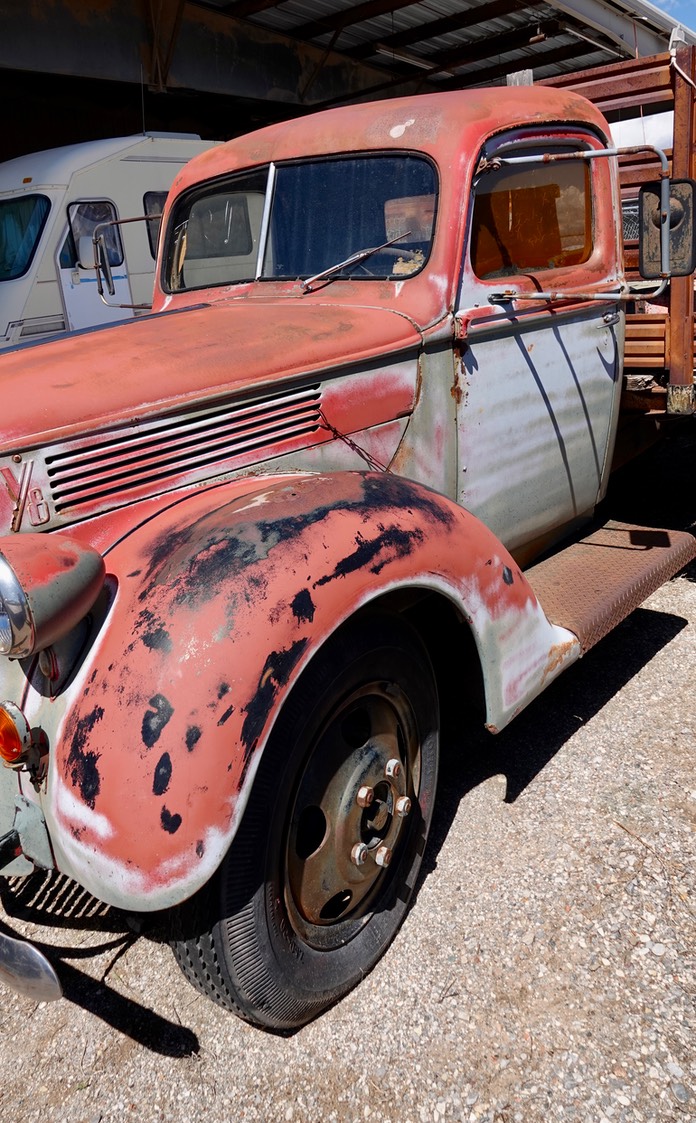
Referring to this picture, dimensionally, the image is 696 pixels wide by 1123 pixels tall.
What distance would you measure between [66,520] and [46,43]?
883 centimetres

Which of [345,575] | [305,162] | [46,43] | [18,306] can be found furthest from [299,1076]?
[46,43]

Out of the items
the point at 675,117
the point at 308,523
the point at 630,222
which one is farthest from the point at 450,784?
the point at 630,222

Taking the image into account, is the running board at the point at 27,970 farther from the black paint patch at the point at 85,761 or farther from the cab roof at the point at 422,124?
the cab roof at the point at 422,124

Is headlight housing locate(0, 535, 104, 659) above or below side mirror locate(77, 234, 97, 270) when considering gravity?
below

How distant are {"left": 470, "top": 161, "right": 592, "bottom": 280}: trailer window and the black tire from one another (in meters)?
1.42

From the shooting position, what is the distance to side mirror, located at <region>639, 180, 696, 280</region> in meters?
2.79

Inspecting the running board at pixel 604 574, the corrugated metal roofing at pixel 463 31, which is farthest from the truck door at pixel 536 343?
the corrugated metal roofing at pixel 463 31

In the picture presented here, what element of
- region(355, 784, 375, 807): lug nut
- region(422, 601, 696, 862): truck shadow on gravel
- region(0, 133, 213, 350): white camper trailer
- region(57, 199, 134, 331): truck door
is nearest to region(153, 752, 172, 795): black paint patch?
region(355, 784, 375, 807): lug nut

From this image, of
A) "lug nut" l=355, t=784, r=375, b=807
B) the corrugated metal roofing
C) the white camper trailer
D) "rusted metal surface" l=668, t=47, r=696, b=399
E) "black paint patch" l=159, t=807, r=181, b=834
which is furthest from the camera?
the corrugated metal roofing

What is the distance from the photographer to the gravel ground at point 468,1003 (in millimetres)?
1947

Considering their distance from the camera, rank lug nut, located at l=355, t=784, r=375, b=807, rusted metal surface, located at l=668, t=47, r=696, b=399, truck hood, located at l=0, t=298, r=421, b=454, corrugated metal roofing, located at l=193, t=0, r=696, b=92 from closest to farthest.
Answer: truck hood, located at l=0, t=298, r=421, b=454
lug nut, located at l=355, t=784, r=375, b=807
rusted metal surface, located at l=668, t=47, r=696, b=399
corrugated metal roofing, located at l=193, t=0, r=696, b=92

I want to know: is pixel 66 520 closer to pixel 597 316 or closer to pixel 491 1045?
pixel 491 1045

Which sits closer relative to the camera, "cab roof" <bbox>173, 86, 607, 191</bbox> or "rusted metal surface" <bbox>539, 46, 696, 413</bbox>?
"cab roof" <bbox>173, 86, 607, 191</bbox>

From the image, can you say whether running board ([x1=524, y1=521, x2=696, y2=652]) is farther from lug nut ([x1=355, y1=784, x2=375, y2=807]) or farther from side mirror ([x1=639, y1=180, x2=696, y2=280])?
side mirror ([x1=639, y1=180, x2=696, y2=280])
